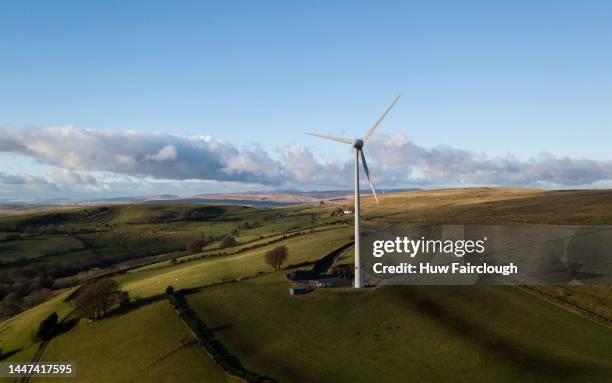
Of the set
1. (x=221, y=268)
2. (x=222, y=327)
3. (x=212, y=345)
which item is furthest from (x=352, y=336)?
(x=221, y=268)

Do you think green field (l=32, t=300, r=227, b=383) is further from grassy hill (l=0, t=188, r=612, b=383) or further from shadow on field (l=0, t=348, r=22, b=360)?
shadow on field (l=0, t=348, r=22, b=360)

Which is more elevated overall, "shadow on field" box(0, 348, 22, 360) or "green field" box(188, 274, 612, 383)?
"green field" box(188, 274, 612, 383)

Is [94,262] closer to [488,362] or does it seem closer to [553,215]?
[488,362]

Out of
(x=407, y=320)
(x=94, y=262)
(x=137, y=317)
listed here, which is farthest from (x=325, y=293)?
(x=94, y=262)

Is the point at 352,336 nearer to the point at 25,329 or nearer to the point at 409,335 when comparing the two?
the point at 409,335


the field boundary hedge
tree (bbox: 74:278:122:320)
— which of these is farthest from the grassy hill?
tree (bbox: 74:278:122:320)

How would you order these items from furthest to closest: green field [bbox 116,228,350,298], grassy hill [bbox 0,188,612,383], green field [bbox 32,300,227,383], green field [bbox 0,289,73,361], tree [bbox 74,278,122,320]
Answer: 1. green field [bbox 116,228,350,298]
2. tree [bbox 74,278,122,320]
3. green field [bbox 0,289,73,361]
4. green field [bbox 32,300,227,383]
5. grassy hill [bbox 0,188,612,383]
